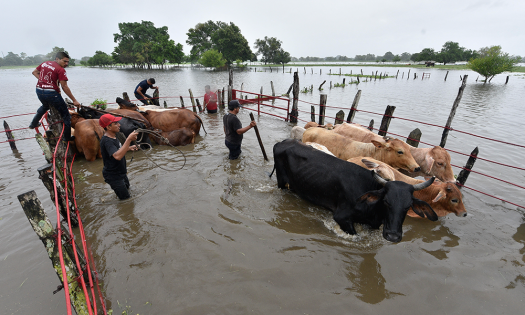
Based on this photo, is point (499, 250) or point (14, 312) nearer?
point (14, 312)

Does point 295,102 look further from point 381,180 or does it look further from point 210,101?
point 381,180

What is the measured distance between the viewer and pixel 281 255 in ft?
11.0

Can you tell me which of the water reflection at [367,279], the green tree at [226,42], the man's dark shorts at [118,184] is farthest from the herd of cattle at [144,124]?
the green tree at [226,42]

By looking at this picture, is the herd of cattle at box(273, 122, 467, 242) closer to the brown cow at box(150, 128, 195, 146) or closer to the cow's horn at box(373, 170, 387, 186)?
the cow's horn at box(373, 170, 387, 186)

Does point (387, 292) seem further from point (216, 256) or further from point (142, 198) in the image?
point (142, 198)

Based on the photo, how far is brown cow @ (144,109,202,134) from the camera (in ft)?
26.1

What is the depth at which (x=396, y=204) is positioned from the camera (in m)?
2.96

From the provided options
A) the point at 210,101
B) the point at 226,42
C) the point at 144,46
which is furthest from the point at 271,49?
the point at 210,101

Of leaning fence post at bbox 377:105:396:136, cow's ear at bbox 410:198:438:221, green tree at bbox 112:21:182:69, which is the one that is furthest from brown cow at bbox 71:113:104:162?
green tree at bbox 112:21:182:69

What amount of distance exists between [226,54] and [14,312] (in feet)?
236

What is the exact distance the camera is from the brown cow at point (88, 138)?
6.34 metres

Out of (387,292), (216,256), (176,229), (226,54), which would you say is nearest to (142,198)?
(176,229)

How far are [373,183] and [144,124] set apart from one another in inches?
268

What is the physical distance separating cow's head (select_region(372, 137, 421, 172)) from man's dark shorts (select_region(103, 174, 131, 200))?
17.0ft
